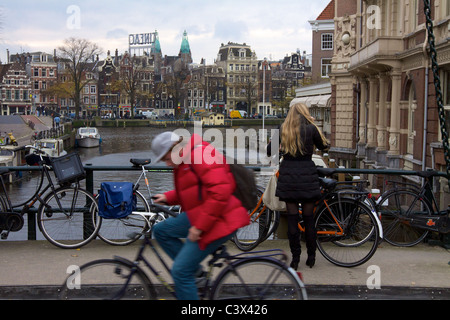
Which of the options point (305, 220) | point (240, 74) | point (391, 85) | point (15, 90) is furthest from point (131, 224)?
point (240, 74)

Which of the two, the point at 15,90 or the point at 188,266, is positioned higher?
the point at 15,90

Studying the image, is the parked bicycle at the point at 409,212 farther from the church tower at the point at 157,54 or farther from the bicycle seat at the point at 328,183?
the church tower at the point at 157,54

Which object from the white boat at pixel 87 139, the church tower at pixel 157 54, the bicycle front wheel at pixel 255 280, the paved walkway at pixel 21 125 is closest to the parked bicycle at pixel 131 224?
the bicycle front wheel at pixel 255 280

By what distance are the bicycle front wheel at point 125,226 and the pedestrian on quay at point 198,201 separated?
2.89 meters

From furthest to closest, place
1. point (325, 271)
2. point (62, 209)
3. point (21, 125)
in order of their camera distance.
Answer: point (21, 125) → point (62, 209) → point (325, 271)

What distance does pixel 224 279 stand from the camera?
4.07 metres

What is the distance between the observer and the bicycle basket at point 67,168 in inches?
275

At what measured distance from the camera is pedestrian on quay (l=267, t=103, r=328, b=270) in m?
5.93

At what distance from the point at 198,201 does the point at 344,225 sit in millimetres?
2808

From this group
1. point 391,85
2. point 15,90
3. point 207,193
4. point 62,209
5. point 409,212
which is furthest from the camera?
point 15,90

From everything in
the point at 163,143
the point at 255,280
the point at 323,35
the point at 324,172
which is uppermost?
the point at 323,35

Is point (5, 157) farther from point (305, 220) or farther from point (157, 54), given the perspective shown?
point (157, 54)

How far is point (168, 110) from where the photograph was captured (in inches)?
5049
